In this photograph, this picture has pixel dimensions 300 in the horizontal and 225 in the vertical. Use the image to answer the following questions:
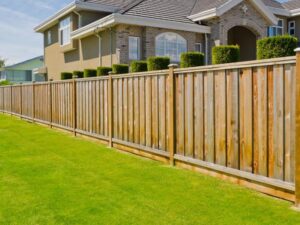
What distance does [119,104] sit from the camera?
820 cm

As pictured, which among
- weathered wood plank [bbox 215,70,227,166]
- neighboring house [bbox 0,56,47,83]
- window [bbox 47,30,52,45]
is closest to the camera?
weathered wood plank [bbox 215,70,227,166]

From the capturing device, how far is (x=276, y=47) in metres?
7.80

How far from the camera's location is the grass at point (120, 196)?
396 cm

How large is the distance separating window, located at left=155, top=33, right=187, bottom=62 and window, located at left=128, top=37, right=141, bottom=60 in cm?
97

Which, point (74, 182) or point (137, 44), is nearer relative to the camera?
point (74, 182)

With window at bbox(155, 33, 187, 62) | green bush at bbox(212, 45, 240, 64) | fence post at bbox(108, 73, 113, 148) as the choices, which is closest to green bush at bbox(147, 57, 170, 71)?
green bush at bbox(212, 45, 240, 64)

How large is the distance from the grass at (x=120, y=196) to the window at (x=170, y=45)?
463 inches

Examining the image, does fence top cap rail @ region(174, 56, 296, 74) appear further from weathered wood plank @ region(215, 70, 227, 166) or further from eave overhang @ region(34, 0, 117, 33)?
eave overhang @ region(34, 0, 117, 33)

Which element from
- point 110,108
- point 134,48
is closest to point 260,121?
point 110,108

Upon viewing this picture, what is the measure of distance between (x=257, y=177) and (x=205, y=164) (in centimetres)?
109

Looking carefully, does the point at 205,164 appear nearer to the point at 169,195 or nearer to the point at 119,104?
the point at 169,195

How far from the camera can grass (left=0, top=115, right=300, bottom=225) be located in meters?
3.96

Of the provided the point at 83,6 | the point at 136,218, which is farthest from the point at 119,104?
the point at 83,6

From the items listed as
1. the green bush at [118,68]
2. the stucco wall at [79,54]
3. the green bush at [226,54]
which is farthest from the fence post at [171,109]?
the stucco wall at [79,54]
